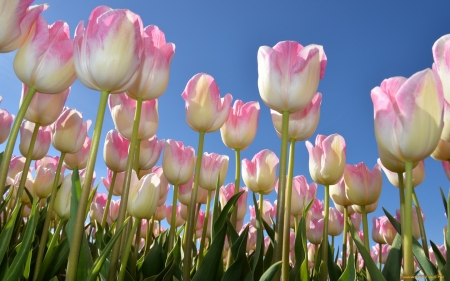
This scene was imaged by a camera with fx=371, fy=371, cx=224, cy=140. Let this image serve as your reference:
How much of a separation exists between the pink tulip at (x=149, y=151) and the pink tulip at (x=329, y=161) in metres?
0.76

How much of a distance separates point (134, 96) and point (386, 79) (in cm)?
82

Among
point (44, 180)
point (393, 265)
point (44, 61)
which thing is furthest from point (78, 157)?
point (393, 265)

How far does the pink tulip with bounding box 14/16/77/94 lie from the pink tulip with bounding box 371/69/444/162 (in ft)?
3.18

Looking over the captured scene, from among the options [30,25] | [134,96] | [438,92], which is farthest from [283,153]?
[30,25]

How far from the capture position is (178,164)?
1.72 meters

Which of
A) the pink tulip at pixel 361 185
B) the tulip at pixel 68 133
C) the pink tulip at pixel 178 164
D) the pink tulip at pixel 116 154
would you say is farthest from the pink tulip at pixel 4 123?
the pink tulip at pixel 361 185

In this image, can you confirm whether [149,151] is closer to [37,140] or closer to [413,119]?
[37,140]

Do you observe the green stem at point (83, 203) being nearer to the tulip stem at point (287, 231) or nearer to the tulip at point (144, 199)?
the tulip at point (144, 199)

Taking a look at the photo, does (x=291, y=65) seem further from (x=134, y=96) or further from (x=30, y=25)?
(x=30, y=25)

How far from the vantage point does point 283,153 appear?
3.87ft

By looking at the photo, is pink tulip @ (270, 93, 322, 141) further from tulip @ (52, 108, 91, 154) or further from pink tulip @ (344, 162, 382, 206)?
tulip @ (52, 108, 91, 154)

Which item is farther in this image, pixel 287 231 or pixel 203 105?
pixel 203 105

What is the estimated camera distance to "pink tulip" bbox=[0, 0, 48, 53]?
3.69ft

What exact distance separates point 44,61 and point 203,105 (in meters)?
0.61
